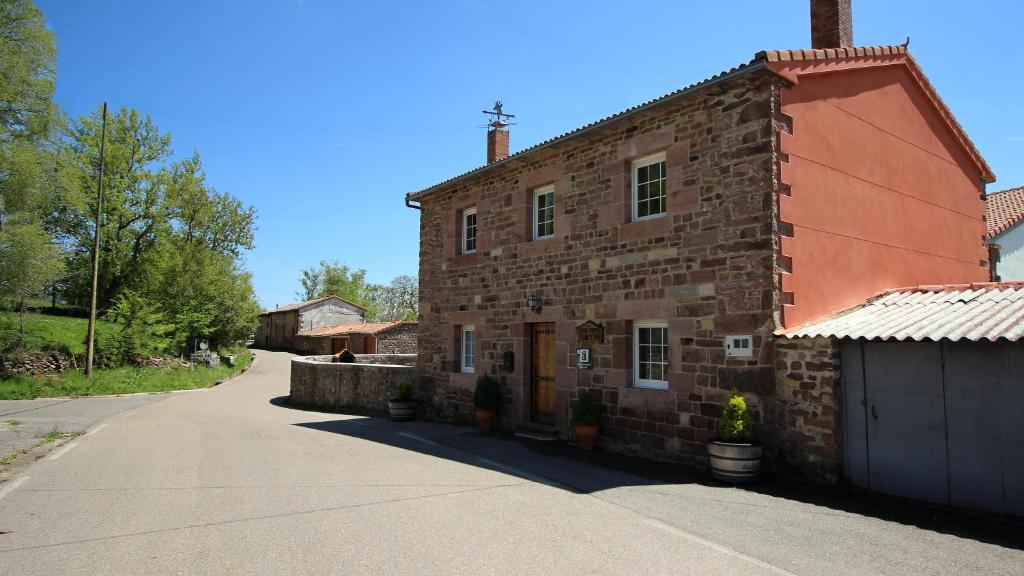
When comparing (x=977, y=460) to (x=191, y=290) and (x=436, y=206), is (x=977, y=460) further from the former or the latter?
(x=191, y=290)

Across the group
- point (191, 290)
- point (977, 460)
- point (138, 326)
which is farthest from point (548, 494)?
point (191, 290)

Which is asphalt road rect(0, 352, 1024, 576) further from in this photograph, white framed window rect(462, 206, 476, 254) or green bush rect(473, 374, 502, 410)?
white framed window rect(462, 206, 476, 254)

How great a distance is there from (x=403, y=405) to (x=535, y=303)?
→ 448cm

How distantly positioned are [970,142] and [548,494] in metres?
11.3

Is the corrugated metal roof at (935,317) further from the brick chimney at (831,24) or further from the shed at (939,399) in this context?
the brick chimney at (831,24)

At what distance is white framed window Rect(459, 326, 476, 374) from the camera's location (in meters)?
13.5

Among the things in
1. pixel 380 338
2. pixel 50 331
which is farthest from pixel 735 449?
pixel 380 338

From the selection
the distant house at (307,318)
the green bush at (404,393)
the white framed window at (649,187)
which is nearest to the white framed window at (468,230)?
the green bush at (404,393)

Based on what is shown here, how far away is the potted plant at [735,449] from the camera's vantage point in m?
7.20

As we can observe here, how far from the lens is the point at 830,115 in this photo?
29.3 ft

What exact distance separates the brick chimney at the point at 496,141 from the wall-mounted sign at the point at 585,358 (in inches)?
293

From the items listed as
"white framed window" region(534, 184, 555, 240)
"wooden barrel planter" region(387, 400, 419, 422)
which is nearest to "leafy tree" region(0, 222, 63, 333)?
"wooden barrel planter" region(387, 400, 419, 422)

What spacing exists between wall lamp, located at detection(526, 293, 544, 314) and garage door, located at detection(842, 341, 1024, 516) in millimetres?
5363

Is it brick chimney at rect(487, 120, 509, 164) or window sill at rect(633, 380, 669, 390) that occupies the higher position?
brick chimney at rect(487, 120, 509, 164)
